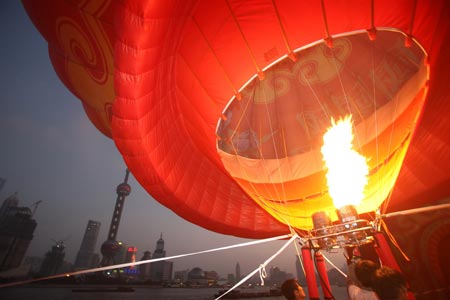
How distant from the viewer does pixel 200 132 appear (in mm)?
4316

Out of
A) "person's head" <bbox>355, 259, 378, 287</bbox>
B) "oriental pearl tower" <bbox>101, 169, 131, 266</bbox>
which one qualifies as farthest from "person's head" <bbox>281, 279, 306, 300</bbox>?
"oriental pearl tower" <bbox>101, 169, 131, 266</bbox>

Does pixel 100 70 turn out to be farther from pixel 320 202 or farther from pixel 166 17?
pixel 320 202

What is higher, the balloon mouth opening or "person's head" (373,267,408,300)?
the balloon mouth opening

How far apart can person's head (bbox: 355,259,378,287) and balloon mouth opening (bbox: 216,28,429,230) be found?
6.21ft

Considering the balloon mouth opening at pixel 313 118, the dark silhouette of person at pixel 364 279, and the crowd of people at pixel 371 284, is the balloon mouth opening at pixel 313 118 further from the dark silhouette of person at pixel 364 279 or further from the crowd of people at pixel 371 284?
the dark silhouette of person at pixel 364 279

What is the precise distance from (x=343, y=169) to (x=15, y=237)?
304 ft

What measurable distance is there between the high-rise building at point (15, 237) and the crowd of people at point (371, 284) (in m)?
89.0

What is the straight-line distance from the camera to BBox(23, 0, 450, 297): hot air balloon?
300cm

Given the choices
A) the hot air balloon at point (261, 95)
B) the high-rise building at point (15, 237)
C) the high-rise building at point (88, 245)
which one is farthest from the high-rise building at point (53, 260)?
the hot air balloon at point (261, 95)

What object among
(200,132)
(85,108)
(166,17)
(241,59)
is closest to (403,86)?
(241,59)

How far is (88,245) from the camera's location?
187125 mm

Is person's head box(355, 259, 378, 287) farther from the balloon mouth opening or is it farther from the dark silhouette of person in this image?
the balloon mouth opening

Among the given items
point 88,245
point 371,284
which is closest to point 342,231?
point 371,284

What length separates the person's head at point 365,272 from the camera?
2250 mm
